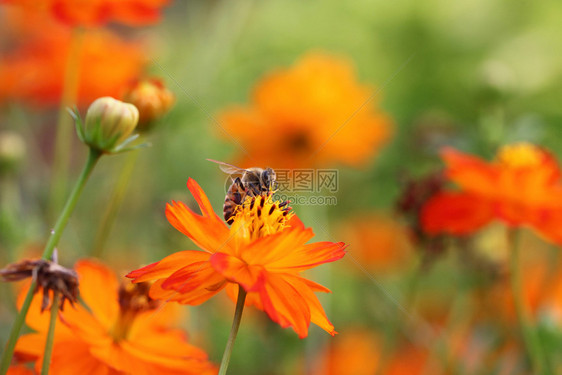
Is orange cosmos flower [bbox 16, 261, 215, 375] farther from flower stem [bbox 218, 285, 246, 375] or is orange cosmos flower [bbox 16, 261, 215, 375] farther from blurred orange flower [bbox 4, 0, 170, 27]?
blurred orange flower [bbox 4, 0, 170, 27]

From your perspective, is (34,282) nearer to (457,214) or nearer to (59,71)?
(457,214)

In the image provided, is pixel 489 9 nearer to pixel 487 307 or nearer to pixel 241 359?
pixel 487 307

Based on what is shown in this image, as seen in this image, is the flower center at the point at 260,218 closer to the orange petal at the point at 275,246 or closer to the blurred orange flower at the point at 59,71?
the orange petal at the point at 275,246

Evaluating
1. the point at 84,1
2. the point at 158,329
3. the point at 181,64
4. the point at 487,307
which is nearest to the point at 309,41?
the point at 181,64

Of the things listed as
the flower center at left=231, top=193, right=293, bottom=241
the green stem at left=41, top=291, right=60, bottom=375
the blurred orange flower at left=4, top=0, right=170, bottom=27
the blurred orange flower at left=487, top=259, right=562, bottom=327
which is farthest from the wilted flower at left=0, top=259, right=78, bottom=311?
the blurred orange flower at left=487, top=259, right=562, bottom=327

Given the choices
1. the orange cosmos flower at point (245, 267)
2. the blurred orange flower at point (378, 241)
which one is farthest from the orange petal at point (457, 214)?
the blurred orange flower at point (378, 241)

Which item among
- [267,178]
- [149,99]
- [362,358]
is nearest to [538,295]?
[362,358]
